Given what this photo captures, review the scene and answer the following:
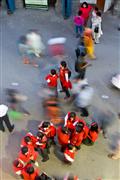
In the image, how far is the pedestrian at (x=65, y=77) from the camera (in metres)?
8.50

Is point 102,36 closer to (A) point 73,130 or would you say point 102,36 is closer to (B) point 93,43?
(B) point 93,43

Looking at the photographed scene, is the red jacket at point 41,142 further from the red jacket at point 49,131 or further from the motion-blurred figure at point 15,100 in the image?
the motion-blurred figure at point 15,100

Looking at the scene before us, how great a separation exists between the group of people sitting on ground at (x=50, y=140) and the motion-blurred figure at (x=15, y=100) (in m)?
1.41

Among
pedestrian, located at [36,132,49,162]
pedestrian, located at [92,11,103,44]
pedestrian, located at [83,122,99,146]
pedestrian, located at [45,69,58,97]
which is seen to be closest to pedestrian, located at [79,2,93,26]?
pedestrian, located at [92,11,103,44]

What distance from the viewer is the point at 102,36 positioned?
1087 centimetres

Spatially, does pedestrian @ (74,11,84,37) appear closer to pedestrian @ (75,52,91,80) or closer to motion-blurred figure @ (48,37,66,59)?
motion-blurred figure @ (48,37,66,59)

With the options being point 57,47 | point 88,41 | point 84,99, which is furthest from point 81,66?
point 57,47

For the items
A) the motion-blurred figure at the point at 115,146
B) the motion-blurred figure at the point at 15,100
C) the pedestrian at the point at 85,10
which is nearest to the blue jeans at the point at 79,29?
the pedestrian at the point at 85,10

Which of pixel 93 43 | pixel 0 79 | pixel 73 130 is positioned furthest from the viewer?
pixel 93 43

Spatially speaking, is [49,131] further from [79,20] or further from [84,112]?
[79,20]

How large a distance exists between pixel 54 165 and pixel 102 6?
5764 millimetres

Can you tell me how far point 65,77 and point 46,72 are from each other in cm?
145

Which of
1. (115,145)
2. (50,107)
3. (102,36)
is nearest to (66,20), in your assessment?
(102,36)

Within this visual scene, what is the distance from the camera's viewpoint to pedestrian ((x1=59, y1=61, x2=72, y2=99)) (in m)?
8.50
